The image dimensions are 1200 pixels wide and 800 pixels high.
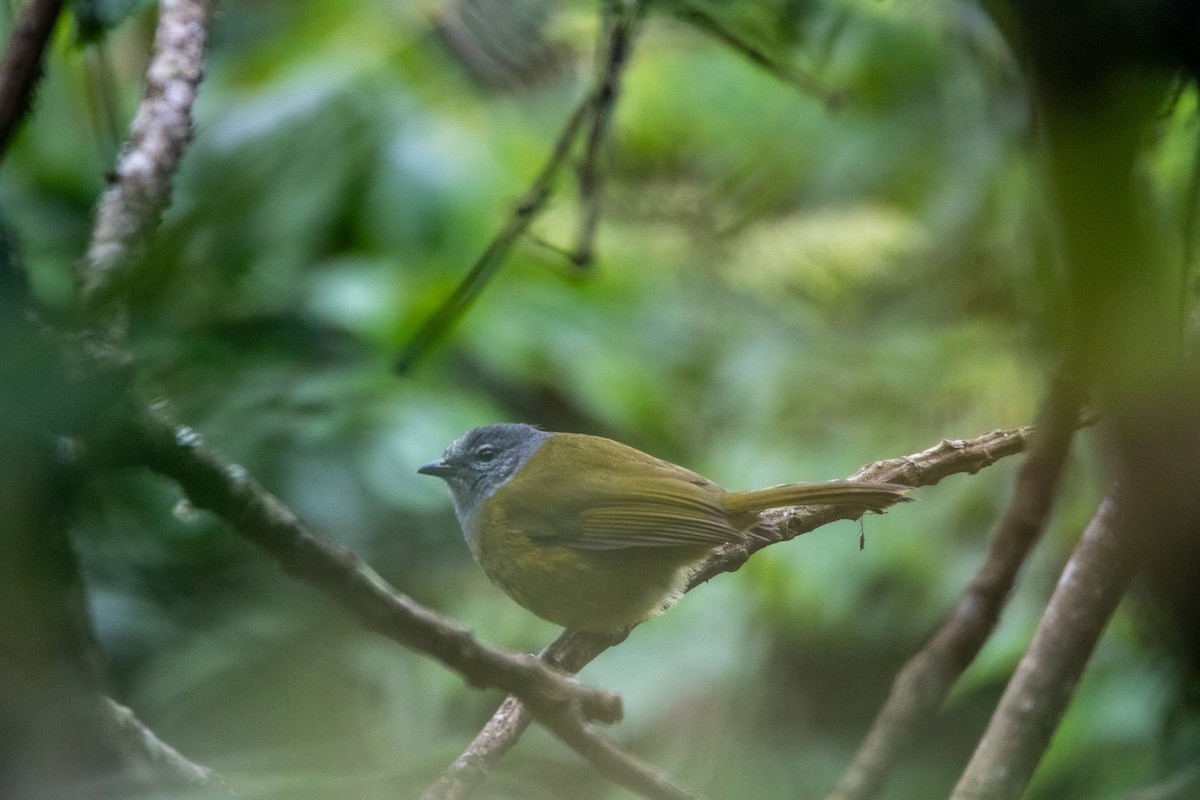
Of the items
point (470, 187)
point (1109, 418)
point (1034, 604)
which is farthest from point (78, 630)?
point (470, 187)

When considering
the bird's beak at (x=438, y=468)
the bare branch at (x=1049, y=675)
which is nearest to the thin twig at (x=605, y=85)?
the bird's beak at (x=438, y=468)

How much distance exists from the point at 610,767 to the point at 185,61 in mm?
1764

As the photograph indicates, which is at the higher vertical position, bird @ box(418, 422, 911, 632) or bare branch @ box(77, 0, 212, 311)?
bare branch @ box(77, 0, 212, 311)

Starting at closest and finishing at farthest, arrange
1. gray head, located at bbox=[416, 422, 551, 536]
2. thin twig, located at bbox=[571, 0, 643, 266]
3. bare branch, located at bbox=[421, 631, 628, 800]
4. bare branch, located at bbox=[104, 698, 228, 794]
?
bare branch, located at bbox=[104, 698, 228, 794] < bare branch, located at bbox=[421, 631, 628, 800] < thin twig, located at bbox=[571, 0, 643, 266] < gray head, located at bbox=[416, 422, 551, 536]

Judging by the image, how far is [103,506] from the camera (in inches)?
34.5

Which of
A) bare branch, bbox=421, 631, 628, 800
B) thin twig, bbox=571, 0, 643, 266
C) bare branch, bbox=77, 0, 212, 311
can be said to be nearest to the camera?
bare branch, bbox=421, 631, 628, 800

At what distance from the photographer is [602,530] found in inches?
94.3

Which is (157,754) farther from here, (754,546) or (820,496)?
(754,546)

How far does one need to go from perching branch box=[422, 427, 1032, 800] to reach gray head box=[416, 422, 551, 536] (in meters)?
0.45

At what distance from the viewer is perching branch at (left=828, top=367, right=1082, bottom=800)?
1951mm

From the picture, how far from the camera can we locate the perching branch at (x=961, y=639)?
1951 millimetres

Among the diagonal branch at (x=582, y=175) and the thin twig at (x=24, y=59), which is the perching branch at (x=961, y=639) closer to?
the diagonal branch at (x=582, y=175)

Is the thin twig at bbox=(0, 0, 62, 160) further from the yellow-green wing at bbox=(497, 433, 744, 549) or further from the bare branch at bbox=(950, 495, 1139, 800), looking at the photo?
the bare branch at bbox=(950, 495, 1139, 800)

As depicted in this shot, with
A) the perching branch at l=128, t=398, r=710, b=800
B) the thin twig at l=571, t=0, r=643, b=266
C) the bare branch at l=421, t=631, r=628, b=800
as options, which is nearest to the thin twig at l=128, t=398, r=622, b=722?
the perching branch at l=128, t=398, r=710, b=800
